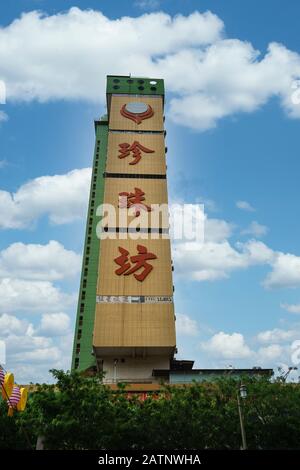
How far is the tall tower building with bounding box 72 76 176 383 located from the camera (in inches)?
2254

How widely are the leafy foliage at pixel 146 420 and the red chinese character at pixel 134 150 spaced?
157 ft

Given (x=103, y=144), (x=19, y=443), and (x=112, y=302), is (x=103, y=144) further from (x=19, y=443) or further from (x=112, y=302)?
(x=19, y=443)

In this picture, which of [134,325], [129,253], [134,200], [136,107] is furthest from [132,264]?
[136,107]

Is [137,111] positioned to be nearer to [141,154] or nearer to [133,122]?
[133,122]

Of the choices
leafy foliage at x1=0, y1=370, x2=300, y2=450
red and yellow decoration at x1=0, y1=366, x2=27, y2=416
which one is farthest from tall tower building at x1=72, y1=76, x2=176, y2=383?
red and yellow decoration at x1=0, y1=366, x2=27, y2=416

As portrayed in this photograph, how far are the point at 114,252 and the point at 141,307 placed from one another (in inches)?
351

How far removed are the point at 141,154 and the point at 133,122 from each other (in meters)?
6.99

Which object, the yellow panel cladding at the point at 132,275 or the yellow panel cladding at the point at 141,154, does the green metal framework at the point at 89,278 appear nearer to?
the yellow panel cladding at the point at 141,154

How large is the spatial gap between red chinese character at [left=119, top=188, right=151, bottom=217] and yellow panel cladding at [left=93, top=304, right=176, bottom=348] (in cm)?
1483

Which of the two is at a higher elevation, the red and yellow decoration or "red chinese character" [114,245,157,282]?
"red chinese character" [114,245,157,282]

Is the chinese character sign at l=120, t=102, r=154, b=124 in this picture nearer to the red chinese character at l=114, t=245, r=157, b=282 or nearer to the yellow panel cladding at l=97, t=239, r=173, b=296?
the yellow panel cladding at l=97, t=239, r=173, b=296

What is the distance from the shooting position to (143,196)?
67.5m

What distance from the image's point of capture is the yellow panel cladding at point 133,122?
244ft
